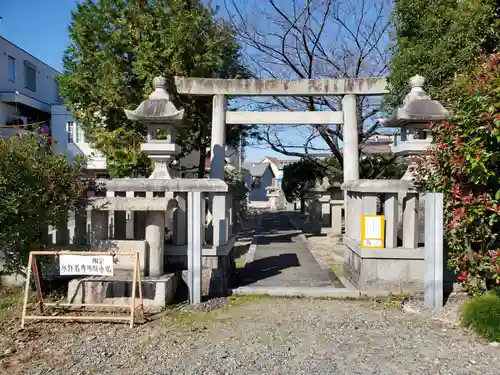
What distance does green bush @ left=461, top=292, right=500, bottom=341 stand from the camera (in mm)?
4352

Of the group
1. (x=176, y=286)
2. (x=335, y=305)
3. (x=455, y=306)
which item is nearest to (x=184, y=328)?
(x=176, y=286)

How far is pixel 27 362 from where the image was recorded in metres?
3.89

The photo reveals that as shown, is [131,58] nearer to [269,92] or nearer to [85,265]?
[269,92]

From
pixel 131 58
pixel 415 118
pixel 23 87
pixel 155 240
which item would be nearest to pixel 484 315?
pixel 415 118

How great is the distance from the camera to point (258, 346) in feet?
14.1

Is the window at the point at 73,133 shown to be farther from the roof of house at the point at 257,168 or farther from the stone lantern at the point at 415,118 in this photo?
the roof of house at the point at 257,168

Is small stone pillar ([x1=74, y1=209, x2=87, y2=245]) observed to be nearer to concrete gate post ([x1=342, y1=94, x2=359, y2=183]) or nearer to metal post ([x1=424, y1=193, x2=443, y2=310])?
metal post ([x1=424, y1=193, x2=443, y2=310])

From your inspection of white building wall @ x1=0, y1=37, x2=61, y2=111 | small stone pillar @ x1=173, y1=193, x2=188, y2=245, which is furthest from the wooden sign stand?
white building wall @ x1=0, y1=37, x2=61, y2=111

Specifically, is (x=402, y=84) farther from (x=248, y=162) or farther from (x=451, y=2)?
(x=248, y=162)

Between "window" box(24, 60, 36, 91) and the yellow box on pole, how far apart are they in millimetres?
24722

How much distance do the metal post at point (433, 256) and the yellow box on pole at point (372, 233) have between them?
0.73 m

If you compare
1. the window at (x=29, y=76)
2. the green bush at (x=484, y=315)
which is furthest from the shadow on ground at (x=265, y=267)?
the window at (x=29, y=76)

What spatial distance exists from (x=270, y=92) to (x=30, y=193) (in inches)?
222

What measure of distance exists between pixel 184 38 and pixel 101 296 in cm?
678
